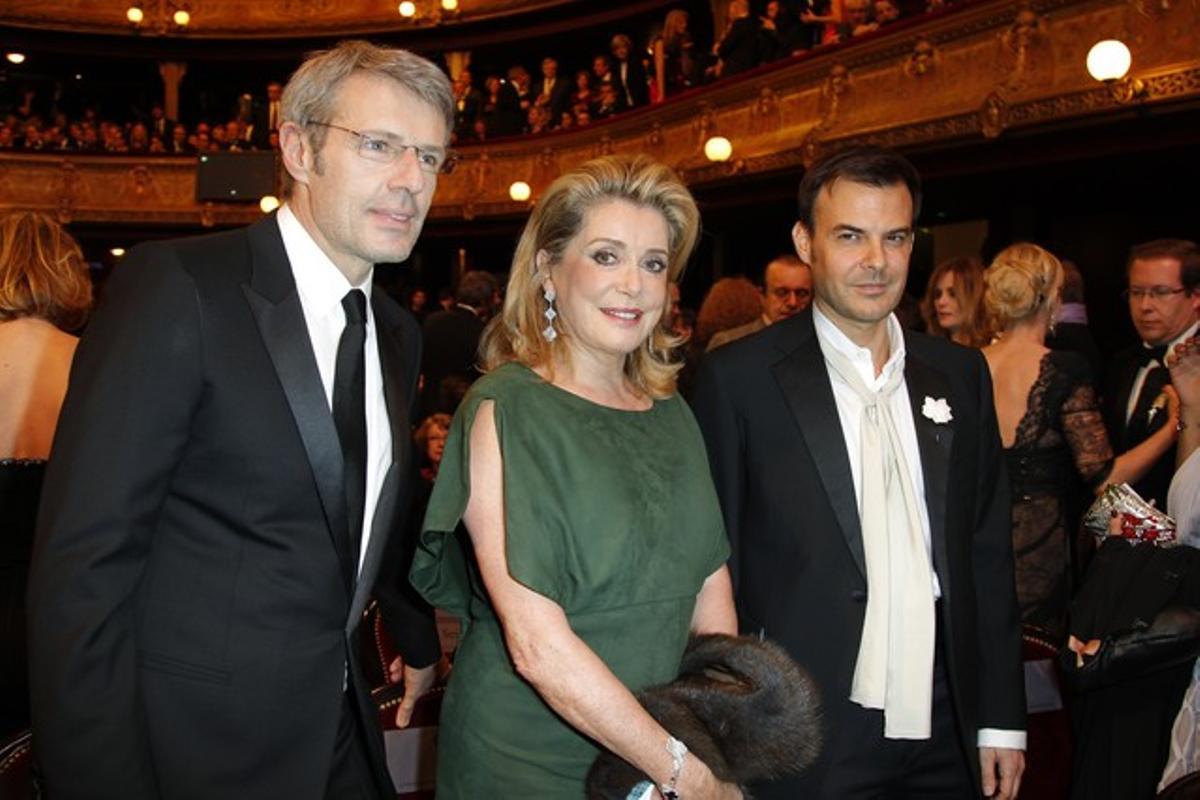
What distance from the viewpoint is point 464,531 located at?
1967 millimetres

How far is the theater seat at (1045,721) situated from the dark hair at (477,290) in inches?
210

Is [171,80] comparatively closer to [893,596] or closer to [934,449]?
[934,449]

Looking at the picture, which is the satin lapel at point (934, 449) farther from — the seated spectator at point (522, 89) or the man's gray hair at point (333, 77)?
the seated spectator at point (522, 89)

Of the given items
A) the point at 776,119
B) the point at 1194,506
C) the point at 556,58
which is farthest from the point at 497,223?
the point at 1194,506

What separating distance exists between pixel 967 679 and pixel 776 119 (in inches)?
347

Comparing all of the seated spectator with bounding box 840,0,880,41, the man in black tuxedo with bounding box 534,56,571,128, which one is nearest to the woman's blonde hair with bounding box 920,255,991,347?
the seated spectator with bounding box 840,0,880,41

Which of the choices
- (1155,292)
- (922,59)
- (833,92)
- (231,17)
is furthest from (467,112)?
(1155,292)

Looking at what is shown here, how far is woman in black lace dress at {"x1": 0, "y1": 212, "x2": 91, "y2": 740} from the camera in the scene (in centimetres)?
305

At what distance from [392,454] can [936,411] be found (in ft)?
3.73

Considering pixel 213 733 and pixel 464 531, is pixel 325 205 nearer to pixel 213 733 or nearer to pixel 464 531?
pixel 464 531

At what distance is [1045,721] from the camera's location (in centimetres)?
282

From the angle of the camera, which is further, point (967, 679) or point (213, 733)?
point (967, 679)

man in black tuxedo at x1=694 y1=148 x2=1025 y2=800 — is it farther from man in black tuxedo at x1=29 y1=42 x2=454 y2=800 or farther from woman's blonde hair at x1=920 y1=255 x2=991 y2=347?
woman's blonde hair at x1=920 y1=255 x2=991 y2=347

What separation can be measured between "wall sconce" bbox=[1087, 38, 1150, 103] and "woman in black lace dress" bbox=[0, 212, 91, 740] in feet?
19.8
